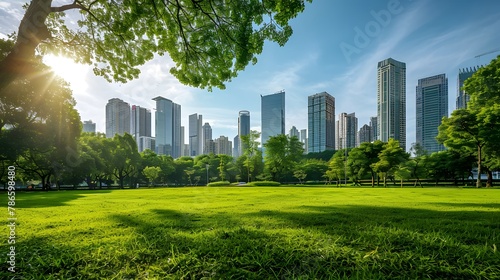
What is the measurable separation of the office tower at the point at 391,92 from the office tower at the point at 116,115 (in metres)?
93.3

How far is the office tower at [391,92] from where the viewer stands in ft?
112

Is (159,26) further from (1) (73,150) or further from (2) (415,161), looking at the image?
(2) (415,161)

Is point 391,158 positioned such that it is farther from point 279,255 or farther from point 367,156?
point 279,255

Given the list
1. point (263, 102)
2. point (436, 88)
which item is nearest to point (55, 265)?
point (436, 88)

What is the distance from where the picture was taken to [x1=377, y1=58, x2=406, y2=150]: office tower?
34.3 m

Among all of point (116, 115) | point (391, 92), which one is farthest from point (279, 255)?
point (116, 115)

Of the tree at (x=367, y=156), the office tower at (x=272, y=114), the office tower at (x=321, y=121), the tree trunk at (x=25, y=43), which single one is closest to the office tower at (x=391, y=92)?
the tree at (x=367, y=156)

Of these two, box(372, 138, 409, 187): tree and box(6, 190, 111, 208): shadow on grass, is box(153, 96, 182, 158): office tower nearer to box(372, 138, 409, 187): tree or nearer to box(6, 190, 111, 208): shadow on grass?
box(372, 138, 409, 187): tree

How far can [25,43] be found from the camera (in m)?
4.63

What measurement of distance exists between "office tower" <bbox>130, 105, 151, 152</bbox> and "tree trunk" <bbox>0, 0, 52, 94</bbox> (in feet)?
345

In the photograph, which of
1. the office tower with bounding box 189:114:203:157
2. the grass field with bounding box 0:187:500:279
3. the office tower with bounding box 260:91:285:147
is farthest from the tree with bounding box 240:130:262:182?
the office tower with bounding box 189:114:203:157

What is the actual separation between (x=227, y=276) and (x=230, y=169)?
58.2 meters

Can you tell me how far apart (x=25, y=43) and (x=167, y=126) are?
12047 cm

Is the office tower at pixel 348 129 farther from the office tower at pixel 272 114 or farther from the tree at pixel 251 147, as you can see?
the tree at pixel 251 147
